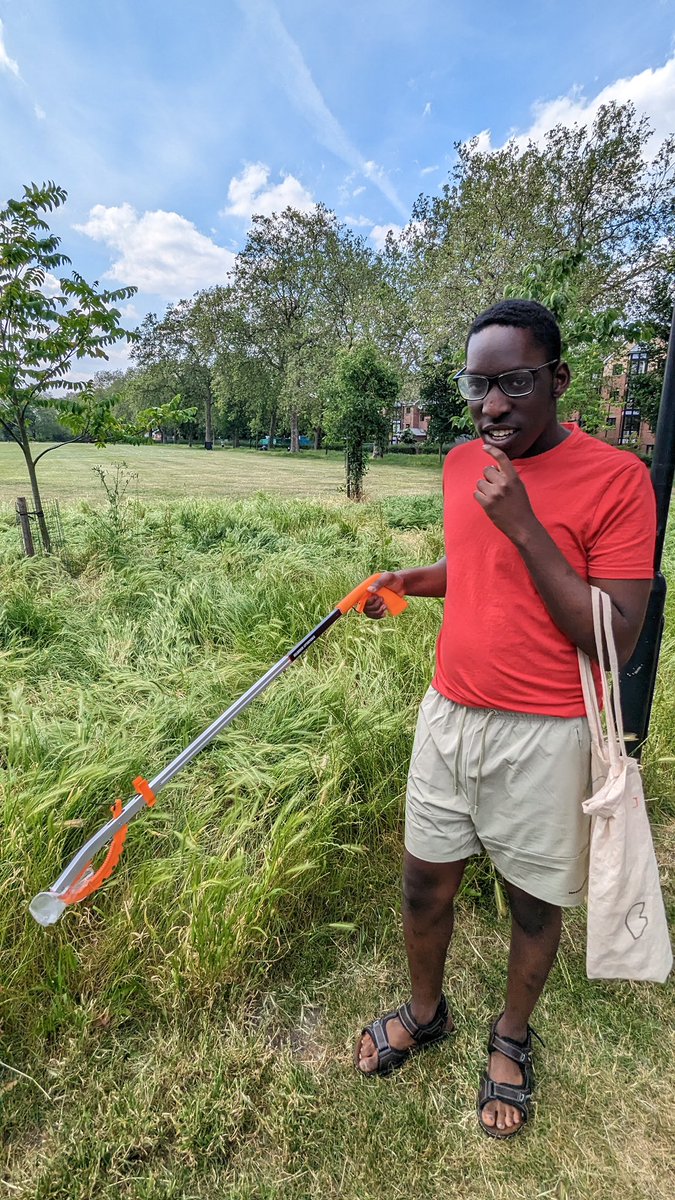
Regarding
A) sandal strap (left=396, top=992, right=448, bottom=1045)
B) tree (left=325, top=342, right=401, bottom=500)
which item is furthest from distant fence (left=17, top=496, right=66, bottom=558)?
tree (left=325, top=342, right=401, bottom=500)

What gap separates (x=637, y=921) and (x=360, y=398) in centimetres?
1271

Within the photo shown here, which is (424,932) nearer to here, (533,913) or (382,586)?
(533,913)

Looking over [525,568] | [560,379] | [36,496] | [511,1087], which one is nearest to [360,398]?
[36,496]

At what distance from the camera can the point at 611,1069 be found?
1.73 m

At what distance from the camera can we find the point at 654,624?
253 cm

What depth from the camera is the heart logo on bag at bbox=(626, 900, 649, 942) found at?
4.62ft

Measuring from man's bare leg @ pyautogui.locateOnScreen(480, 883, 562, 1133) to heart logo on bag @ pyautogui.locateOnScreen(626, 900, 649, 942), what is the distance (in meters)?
0.16

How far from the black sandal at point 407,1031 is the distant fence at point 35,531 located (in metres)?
5.39

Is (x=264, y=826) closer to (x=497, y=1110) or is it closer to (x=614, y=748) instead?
(x=497, y=1110)

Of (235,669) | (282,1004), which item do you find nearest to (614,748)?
(282,1004)

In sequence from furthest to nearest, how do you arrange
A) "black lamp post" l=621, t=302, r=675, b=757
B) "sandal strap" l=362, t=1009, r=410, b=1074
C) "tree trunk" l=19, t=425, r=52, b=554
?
"tree trunk" l=19, t=425, r=52, b=554 → "black lamp post" l=621, t=302, r=675, b=757 → "sandal strap" l=362, t=1009, r=410, b=1074

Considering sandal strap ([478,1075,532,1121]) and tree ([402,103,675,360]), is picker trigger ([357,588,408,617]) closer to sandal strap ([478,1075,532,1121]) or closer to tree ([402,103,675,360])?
sandal strap ([478,1075,532,1121])

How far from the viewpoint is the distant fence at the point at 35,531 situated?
19.2 feet

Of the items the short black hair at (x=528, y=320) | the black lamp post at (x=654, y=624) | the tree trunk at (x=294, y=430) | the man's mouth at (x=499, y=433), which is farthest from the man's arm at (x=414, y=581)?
the tree trunk at (x=294, y=430)
